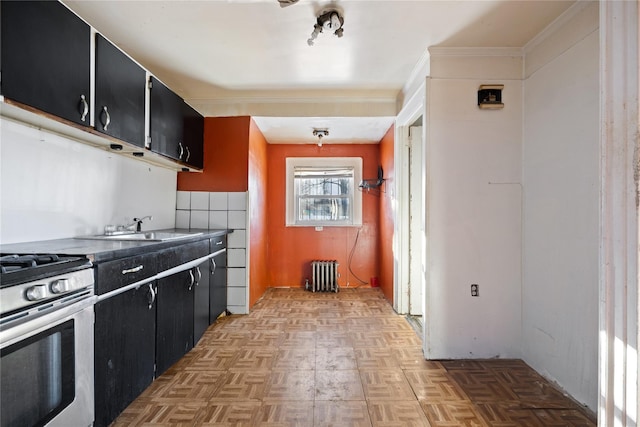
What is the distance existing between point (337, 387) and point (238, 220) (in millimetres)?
1947

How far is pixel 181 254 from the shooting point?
2.12m

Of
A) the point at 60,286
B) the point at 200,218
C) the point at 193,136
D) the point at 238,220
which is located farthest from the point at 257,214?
the point at 60,286

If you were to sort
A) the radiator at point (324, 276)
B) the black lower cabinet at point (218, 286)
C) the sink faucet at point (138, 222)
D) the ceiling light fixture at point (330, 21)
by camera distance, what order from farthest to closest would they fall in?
the radiator at point (324, 276) → the black lower cabinet at point (218, 286) → the sink faucet at point (138, 222) → the ceiling light fixture at point (330, 21)

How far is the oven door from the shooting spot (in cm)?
99

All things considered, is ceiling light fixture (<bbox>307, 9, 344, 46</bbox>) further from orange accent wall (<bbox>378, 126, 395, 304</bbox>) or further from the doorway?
orange accent wall (<bbox>378, 126, 395, 304</bbox>)

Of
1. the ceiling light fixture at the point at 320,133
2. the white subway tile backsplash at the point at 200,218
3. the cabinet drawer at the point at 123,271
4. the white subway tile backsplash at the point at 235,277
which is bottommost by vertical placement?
the white subway tile backsplash at the point at 235,277

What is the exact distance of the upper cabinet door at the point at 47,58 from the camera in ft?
4.07

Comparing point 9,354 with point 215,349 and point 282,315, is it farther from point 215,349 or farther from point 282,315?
point 282,315

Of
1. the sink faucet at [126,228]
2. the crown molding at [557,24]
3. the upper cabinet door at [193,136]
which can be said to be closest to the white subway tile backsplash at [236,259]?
the sink faucet at [126,228]

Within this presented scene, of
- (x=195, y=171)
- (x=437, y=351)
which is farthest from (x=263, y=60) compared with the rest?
(x=437, y=351)

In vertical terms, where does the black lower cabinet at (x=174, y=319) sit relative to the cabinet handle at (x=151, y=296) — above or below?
below

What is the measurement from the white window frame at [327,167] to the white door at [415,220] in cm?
127

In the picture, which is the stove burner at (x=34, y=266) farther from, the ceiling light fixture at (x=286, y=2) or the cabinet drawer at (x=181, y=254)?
the ceiling light fixture at (x=286, y=2)

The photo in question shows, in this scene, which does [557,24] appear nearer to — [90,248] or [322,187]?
[90,248]
